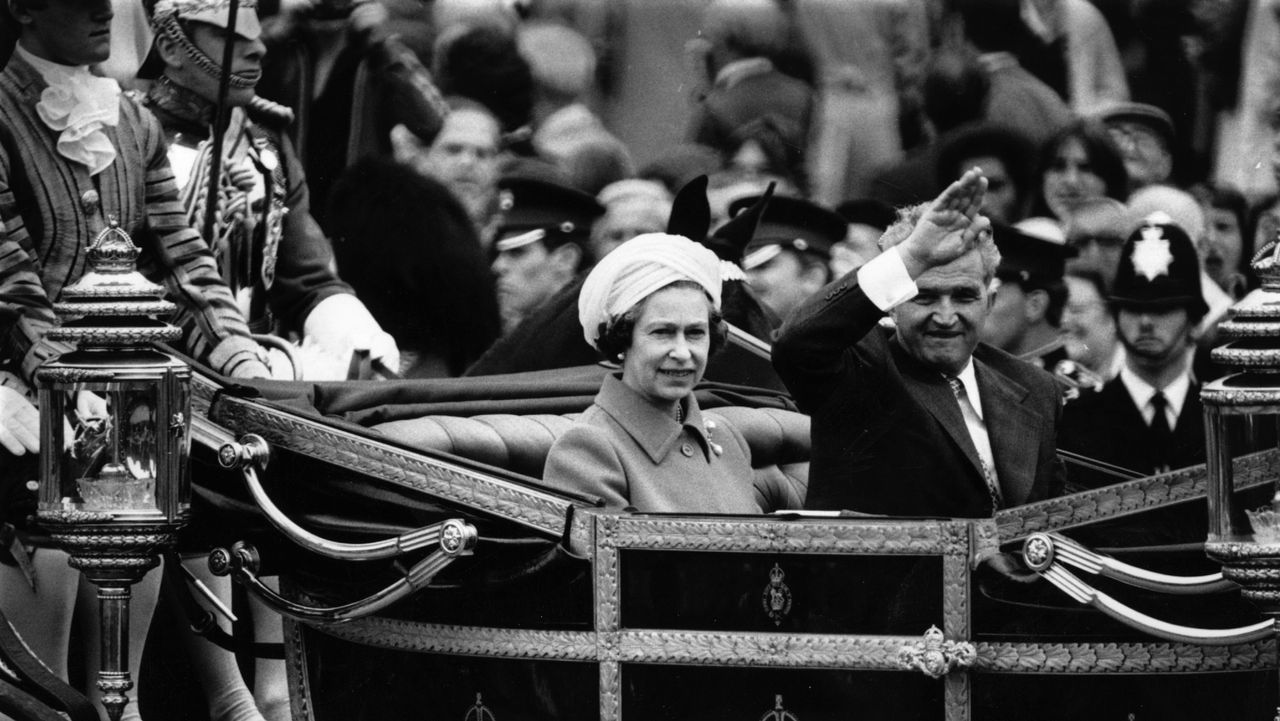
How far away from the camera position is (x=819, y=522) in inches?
157

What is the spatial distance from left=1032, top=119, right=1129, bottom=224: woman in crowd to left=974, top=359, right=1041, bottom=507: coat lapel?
3362 millimetres

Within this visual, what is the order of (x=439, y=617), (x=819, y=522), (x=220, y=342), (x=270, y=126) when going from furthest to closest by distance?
1. (x=270, y=126)
2. (x=220, y=342)
3. (x=439, y=617)
4. (x=819, y=522)

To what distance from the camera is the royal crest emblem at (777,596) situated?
13.2ft

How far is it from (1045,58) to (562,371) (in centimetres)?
283

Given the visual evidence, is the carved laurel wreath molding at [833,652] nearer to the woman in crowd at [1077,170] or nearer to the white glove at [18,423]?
the white glove at [18,423]

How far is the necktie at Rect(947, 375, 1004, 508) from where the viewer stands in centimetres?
444

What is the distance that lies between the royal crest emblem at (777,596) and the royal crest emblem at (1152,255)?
4.11m

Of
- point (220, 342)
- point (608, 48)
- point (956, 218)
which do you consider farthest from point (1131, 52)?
point (956, 218)

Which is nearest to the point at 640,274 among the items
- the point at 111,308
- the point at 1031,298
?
the point at 111,308

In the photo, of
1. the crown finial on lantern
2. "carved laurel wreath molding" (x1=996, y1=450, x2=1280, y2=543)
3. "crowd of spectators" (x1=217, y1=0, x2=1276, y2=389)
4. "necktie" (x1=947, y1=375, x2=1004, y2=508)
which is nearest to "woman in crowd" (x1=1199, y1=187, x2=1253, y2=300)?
"crowd of spectators" (x1=217, y1=0, x2=1276, y2=389)

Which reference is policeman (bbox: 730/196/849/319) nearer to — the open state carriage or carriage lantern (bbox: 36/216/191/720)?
the open state carriage

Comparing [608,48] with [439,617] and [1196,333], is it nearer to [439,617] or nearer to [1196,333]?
[1196,333]

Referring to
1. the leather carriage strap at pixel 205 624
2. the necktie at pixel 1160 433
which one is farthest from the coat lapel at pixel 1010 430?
the necktie at pixel 1160 433

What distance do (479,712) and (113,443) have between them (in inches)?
30.9
